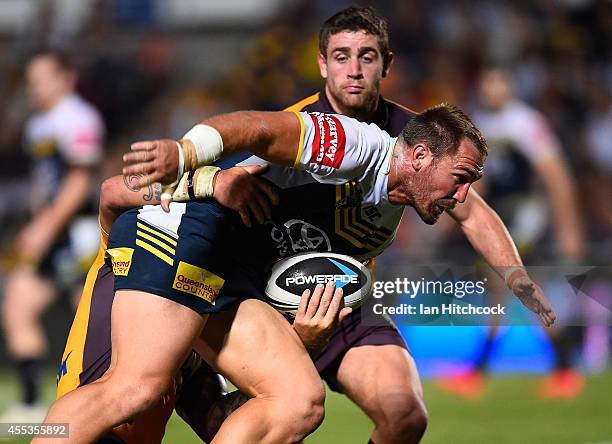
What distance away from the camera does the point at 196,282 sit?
4.50m

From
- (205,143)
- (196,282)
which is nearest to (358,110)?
(196,282)

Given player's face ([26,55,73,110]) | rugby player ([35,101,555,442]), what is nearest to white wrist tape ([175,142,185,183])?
→ rugby player ([35,101,555,442])

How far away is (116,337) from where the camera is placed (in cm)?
441

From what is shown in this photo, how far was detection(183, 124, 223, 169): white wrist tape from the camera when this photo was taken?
3.79 metres

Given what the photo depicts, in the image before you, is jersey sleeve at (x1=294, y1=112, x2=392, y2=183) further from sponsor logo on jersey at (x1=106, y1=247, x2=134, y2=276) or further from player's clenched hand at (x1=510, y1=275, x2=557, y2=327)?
player's clenched hand at (x1=510, y1=275, x2=557, y2=327)

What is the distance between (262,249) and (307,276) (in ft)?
0.79

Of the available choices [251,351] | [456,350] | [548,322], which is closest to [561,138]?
[456,350]

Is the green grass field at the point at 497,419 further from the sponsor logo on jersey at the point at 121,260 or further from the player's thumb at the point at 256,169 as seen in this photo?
the player's thumb at the point at 256,169

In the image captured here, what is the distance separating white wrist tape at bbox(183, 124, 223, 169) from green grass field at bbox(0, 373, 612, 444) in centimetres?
352

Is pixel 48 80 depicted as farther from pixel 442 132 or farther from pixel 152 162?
pixel 152 162

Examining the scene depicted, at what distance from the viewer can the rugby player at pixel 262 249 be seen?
429 cm

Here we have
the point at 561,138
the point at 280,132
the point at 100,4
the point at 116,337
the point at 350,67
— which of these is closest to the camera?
the point at 280,132

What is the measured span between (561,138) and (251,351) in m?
9.01

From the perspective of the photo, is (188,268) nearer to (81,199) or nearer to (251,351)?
(251,351)
